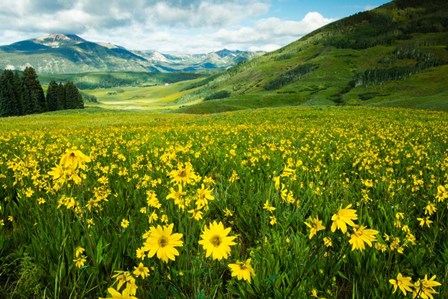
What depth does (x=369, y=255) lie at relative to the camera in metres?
3.13

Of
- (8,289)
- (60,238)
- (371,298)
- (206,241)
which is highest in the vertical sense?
(206,241)

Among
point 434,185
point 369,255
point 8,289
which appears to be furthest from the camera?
point 434,185

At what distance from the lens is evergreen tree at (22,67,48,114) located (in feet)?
292

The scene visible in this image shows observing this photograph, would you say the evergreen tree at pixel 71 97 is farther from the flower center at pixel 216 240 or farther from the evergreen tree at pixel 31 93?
the flower center at pixel 216 240

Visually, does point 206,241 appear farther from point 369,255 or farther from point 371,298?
point 369,255

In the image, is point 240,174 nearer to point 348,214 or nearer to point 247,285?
point 247,285

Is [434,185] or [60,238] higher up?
[60,238]

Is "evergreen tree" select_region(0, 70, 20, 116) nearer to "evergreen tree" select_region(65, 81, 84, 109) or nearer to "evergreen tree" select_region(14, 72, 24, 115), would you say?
"evergreen tree" select_region(14, 72, 24, 115)

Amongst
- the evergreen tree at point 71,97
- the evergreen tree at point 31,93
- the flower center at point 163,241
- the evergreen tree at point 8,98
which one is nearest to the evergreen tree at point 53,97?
the evergreen tree at point 71,97

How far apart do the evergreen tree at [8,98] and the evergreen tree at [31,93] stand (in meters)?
2.47

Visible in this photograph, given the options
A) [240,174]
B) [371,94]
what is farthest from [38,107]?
[371,94]

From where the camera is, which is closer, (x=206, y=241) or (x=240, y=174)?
(x=206, y=241)

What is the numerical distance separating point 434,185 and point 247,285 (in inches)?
199

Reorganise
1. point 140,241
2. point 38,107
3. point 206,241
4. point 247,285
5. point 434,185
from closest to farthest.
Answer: point 206,241
point 247,285
point 140,241
point 434,185
point 38,107
